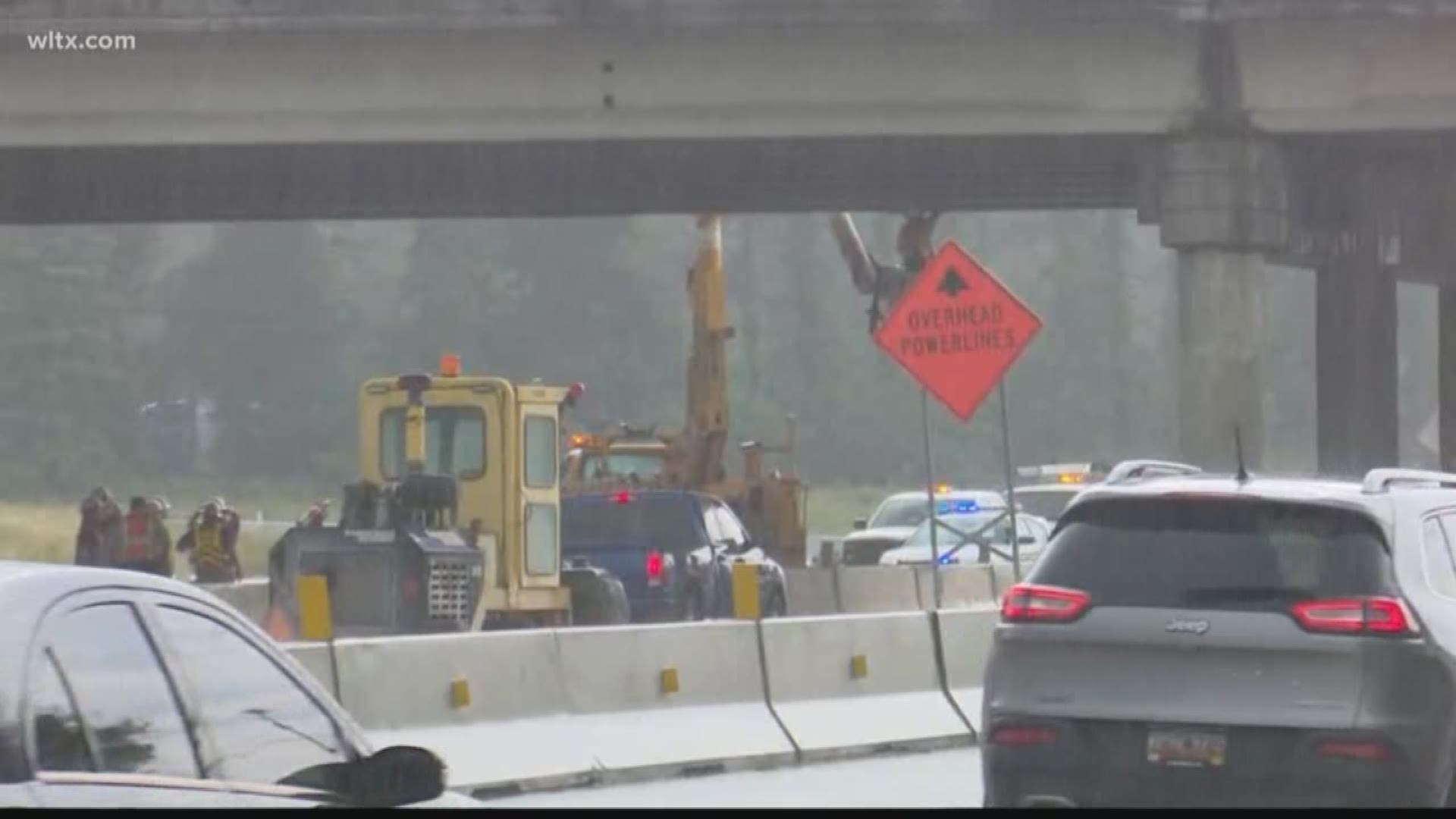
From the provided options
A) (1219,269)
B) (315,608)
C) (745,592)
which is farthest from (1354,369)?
(315,608)

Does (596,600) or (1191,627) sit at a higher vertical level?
(1191,627)

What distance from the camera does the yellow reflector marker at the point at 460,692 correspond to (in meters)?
16.6

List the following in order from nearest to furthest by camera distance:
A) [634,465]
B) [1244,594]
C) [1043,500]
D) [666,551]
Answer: [1244,594], [666,551], [634,465], [1043,500]

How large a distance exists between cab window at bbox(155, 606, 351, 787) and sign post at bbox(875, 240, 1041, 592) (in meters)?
17.6

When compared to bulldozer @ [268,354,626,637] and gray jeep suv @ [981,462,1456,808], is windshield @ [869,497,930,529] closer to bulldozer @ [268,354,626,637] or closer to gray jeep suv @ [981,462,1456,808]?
bulldozer @ [268,354,626,637]

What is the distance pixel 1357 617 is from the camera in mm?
10688

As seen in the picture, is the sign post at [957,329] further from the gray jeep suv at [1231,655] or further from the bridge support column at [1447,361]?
the bridge support column at [1447,361]

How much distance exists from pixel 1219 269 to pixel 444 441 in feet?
39.9

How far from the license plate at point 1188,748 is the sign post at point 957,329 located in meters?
13.7

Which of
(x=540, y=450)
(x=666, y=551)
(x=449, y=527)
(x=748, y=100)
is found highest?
(x=748, y=100)

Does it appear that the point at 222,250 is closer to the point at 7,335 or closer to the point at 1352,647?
the point at 7,335

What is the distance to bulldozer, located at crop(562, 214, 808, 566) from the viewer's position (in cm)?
4041

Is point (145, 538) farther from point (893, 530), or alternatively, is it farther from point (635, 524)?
point (893, 530)

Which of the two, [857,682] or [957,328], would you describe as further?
[957,328]
